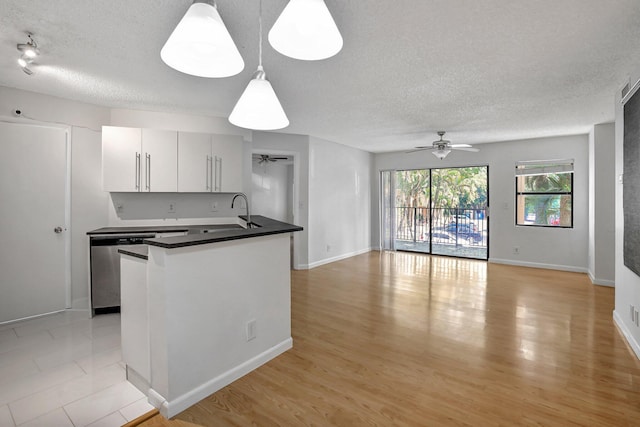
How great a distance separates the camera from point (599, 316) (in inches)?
135

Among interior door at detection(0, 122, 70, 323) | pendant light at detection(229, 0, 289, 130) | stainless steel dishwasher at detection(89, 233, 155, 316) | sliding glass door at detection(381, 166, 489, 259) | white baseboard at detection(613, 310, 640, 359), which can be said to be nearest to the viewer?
A: pendant light at detection(229, 0, 289, 130)

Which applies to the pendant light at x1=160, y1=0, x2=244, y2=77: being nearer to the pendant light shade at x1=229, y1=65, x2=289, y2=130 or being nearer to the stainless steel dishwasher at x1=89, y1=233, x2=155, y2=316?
the pendant light shade at x1=229, y1=65, x2=289, y2=130

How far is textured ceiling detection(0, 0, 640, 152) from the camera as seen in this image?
76.2 inches

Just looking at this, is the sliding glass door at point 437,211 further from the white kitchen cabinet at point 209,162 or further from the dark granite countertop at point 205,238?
the dark granite countertop at point 205,238

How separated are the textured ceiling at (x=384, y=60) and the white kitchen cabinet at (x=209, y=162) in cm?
43

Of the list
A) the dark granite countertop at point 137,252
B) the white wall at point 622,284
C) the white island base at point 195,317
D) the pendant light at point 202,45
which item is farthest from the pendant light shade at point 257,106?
the white wall at point 622,284

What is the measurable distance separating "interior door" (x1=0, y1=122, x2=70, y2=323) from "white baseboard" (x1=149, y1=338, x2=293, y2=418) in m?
2.68

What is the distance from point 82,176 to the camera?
382cm

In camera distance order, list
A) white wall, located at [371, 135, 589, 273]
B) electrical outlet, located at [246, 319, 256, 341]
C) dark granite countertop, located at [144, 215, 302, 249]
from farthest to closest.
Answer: white wall, located at [371, 135, 589, 273] → electrical outlet, located at [246, 319, 256, 341] → dark granite countertop, located at [144, 215, 302, 249]

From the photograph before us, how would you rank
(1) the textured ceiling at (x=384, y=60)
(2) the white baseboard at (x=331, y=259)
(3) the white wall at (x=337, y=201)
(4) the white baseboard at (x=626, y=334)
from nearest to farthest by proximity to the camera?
1. (1) the textured ceiling at (x=384, y=60)
2. (4) the white baseboard at (x=626, y=334)
3. (2) the white baseboard at (x=331, y=259)
4. (3) the white wall at (x=337, y=201)

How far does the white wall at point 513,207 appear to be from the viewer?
5.46 meters

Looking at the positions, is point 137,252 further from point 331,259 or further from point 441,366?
point 331,259

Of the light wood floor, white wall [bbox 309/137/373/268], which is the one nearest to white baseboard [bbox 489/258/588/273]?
the light wood floor

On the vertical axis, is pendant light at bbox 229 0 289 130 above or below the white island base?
above
